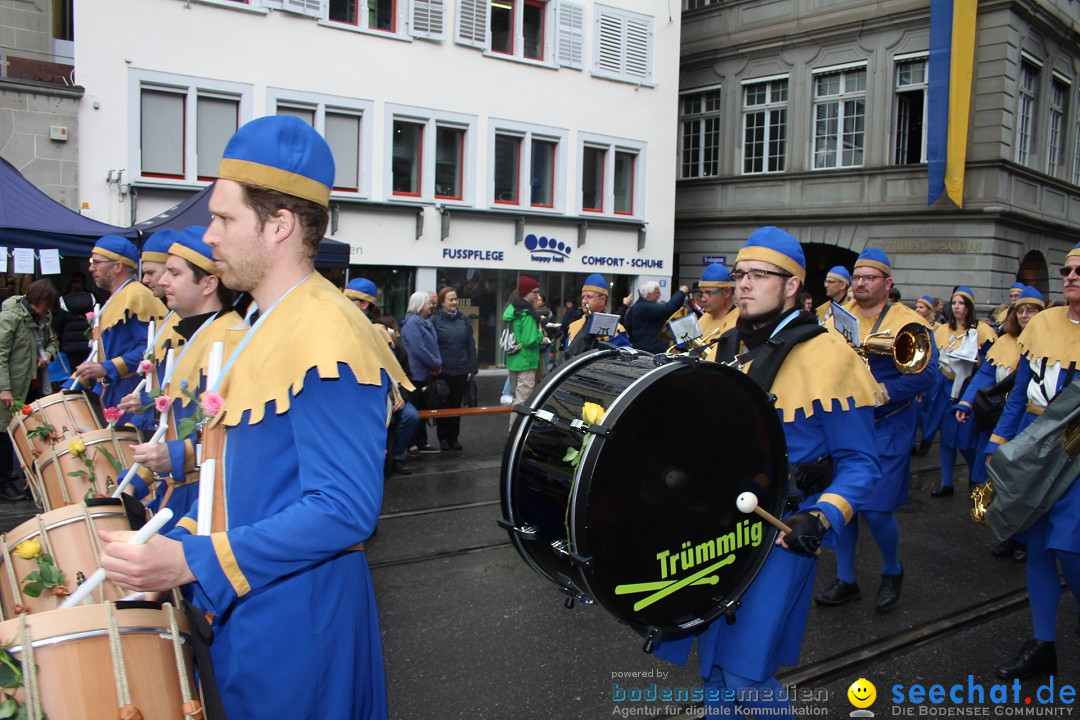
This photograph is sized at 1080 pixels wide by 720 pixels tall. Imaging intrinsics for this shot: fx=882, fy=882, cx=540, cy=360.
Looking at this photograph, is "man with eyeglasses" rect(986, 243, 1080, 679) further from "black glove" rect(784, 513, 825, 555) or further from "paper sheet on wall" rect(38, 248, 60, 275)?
"paper sheet on wall" rect(38, 248, 60, 275)

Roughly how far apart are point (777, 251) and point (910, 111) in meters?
20.8

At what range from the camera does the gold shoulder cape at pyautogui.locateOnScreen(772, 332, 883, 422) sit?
122 inches

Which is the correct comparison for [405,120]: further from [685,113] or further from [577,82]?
[685,113]

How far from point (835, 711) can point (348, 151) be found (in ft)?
54.0

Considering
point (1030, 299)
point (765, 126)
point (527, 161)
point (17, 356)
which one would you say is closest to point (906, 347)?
point (1030, 299)

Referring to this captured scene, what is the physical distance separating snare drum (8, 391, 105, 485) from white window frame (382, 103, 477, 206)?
567 inches

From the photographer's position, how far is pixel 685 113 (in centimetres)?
2602

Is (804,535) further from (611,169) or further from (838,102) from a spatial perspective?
(838,102)

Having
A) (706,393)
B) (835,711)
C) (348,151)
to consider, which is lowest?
(835,711)

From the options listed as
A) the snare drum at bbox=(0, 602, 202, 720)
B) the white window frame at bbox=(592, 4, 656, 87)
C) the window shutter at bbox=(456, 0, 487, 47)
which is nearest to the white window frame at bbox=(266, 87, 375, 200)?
the window shutter at bbox=(456, 0, 487, 47)

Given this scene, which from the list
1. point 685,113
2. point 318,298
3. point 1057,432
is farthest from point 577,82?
point 318,298

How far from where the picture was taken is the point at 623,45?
2197 centimetres

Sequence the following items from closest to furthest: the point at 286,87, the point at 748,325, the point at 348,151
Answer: the point at 748,325, the point at 286,87, the point at 348,151

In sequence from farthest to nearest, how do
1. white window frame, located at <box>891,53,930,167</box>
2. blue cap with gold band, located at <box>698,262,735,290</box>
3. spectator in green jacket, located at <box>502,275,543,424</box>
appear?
white window frame, located at <box>891,53,930,167</box>
spectator in green jacket, located at <box>502,275,543,424</box>
blue cap with gold band, located at <box>698,262,735,290</box>
